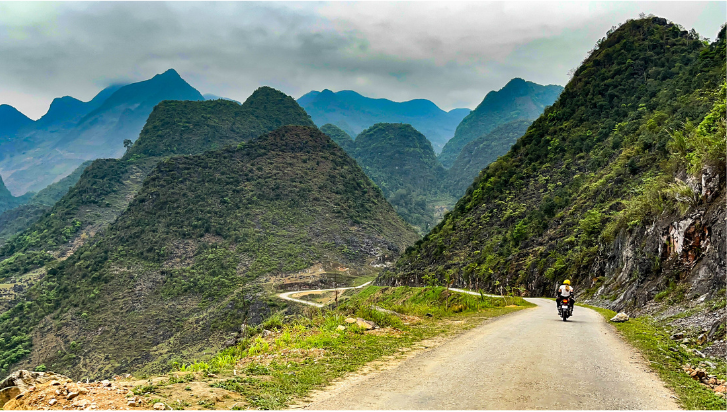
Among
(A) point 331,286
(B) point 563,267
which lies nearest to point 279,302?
(A) point 331,286

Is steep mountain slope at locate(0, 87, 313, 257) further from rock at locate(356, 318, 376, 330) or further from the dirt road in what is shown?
the dirt road

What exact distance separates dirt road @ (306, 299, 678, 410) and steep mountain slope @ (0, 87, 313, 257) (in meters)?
133

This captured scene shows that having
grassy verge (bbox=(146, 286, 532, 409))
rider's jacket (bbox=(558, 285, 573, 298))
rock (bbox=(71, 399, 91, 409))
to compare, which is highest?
rider's jacket (bbox=(558, 285, 573, 298))

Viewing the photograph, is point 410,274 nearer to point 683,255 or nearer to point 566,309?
point 566,309

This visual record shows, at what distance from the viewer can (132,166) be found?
151750 millimetres

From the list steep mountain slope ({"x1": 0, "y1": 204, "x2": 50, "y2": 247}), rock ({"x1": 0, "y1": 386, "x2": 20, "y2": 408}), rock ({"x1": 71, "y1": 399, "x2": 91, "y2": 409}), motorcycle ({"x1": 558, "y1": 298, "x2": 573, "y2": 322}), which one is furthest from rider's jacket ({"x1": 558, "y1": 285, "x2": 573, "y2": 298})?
steep mountain slope ({"x1": 0, "y1": 204, "x2": 50, "y2": 247})

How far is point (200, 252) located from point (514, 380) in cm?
9993

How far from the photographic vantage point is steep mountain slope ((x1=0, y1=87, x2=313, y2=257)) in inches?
4727

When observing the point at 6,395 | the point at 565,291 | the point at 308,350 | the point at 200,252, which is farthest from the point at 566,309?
the point at 200,252

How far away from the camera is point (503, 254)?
40125mm

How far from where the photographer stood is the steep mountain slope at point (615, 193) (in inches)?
613

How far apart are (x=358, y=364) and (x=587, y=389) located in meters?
4.39

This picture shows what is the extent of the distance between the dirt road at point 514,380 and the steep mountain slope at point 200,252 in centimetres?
5645

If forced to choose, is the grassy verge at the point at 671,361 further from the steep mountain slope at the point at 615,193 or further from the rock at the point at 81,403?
the rock at the point at 81,403
